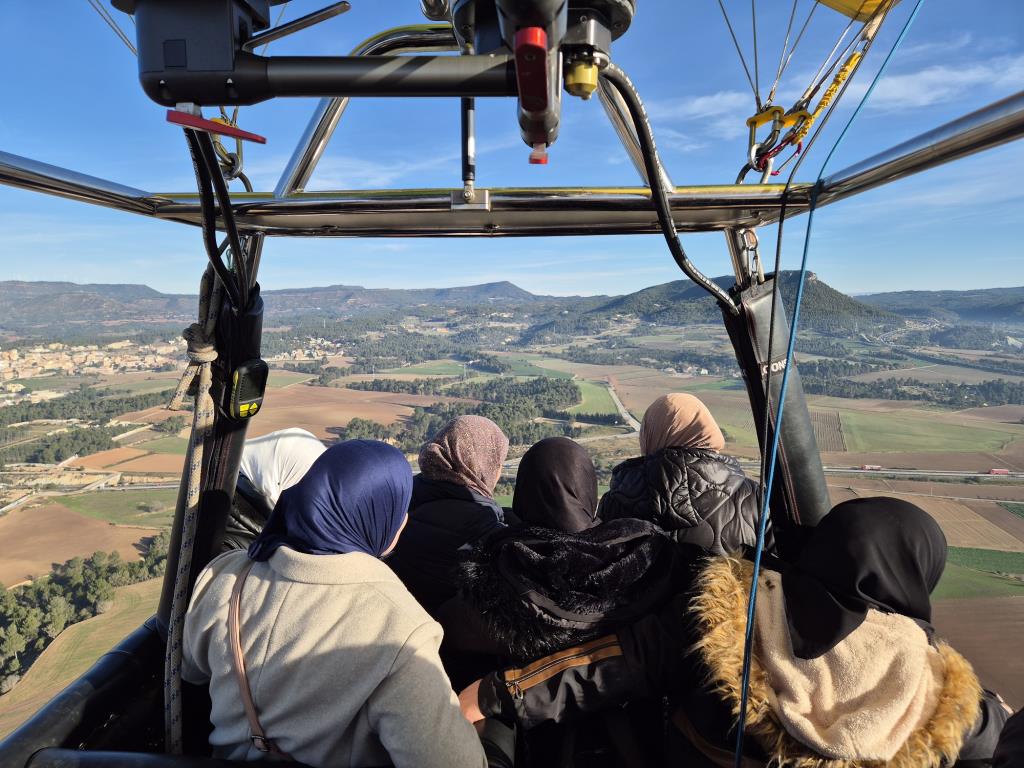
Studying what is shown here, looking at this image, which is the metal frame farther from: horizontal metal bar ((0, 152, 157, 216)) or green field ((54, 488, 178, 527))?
green field ((54, 488, 178, 527))

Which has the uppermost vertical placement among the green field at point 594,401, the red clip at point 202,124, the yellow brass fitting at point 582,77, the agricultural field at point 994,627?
the yellow brass fitting at point 582,77

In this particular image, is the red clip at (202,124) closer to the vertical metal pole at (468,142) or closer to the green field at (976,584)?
the vertical metal pole at (468,142)

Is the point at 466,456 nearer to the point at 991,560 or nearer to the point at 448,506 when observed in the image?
the point at 448,506

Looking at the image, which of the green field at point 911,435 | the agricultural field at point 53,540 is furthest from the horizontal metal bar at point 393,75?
the agricultural field at point 53,540

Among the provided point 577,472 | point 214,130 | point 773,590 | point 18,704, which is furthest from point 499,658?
point 18,704

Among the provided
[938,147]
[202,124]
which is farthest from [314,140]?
[938,147]

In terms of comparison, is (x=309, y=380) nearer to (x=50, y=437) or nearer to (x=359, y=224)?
(x=50, y=437)
